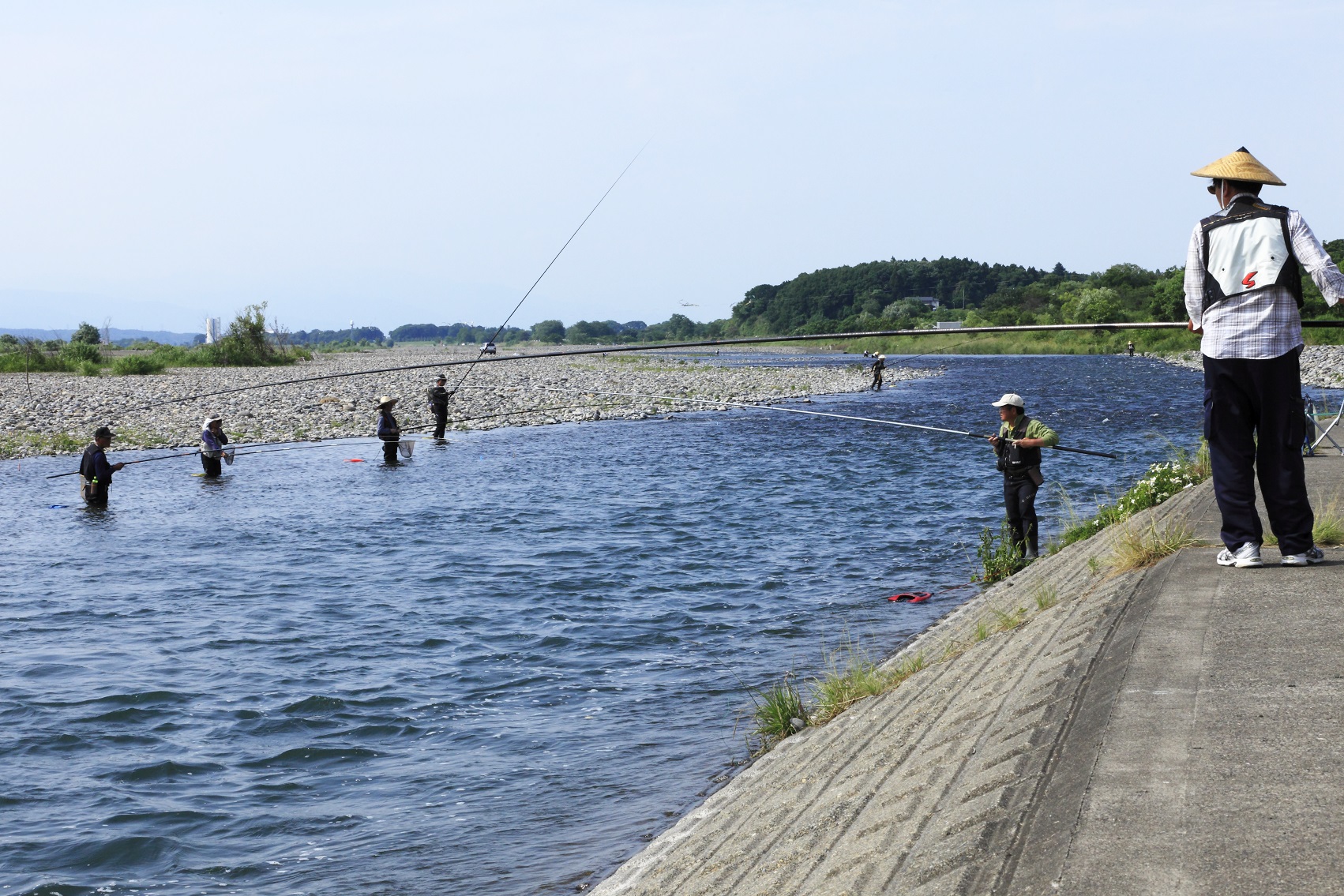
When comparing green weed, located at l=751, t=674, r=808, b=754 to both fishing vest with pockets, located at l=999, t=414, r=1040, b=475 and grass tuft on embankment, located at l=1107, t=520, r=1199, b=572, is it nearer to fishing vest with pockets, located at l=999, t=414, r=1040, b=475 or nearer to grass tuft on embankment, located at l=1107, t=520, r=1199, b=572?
grass tuft on embankment, located at l=1107, t=520, r=1199, b=572

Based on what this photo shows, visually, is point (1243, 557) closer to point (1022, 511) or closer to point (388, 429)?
point (1022, 511)

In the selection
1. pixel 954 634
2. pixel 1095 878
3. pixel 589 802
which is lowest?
pixel 589 802

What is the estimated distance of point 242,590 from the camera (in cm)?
1400

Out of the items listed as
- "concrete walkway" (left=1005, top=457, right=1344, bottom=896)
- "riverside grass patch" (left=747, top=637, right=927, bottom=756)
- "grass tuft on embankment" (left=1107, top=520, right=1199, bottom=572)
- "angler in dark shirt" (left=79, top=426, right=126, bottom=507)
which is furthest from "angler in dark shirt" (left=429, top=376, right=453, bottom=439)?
"concrete walkway" (left=1005, top=457, right=1344, bottom=896)

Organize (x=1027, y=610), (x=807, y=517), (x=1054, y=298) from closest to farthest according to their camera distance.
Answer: (x=1027, y=610) → (x=807, y=517) → (x=1054, y=298)

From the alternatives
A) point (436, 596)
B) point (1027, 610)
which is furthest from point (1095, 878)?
point (436, 596)

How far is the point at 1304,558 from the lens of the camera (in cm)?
614

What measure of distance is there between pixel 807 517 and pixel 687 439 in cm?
1463

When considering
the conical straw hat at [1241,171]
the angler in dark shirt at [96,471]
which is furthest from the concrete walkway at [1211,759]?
the angler in dark shirt at [96,471]

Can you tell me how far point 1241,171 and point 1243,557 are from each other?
2.01 m

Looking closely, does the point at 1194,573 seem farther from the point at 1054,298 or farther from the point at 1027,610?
the point at 1054,298

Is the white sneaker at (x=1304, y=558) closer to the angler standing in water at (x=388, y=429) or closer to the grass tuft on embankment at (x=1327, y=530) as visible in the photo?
the grass tuft on embankment at (x=1327, y=530)

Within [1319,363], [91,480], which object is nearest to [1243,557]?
[91,480]

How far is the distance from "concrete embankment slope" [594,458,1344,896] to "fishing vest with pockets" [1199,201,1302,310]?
151 cm
